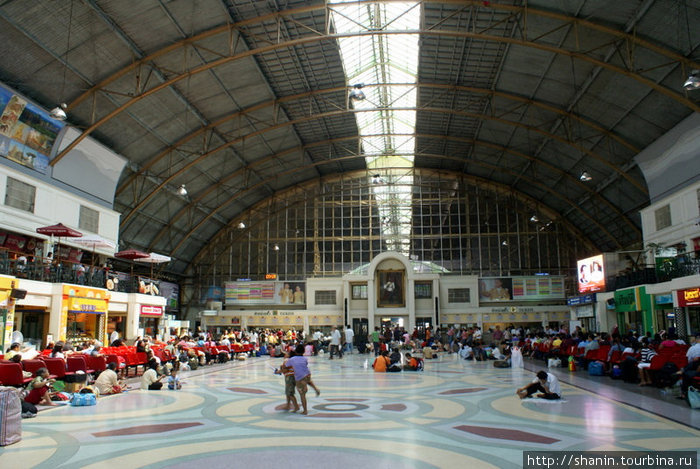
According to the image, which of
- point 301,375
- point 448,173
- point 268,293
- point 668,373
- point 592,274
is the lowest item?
point 668,373

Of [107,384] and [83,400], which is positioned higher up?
[107,384]

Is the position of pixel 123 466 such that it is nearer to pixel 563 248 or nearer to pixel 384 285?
pixel 384 285

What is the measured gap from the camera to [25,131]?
2158 cm

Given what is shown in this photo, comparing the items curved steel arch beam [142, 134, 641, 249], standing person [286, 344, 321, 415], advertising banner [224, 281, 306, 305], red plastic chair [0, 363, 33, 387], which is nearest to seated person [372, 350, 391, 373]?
standing person [286, 344, 321, 415]

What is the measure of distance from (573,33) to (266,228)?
29829mm

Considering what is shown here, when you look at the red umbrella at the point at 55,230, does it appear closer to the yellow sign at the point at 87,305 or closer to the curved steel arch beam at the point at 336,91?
the yellow sign at the point at 87,305

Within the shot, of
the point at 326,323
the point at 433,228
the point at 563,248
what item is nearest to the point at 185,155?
the point at 326,323

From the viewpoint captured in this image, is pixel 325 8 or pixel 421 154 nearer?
pixel 325 8

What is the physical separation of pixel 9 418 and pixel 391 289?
34.3 m

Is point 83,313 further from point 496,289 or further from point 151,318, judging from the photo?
point 496,289

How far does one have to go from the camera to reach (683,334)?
67.6 ft

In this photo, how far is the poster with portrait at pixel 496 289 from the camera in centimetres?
4103

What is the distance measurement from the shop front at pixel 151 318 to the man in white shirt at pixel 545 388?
2183cm

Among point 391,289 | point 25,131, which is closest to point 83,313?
point 25,131
